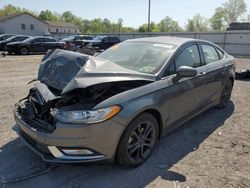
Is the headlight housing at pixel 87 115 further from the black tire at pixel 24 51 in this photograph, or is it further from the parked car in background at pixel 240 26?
the parked car in background at pixel 240 26

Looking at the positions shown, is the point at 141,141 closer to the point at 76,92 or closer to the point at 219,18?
the point at 76,92

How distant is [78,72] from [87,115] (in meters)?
0.73

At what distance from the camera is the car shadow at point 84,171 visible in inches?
120

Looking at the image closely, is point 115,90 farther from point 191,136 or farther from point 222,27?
point 222,27

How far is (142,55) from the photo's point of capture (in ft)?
13.5

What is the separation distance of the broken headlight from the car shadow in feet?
1.80

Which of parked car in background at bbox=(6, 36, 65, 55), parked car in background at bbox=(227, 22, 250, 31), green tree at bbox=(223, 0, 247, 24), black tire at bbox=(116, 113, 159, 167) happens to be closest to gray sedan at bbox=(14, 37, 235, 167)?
black tire at bbox=(116, 113, 159, 167)

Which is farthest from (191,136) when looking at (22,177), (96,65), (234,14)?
(234,14)

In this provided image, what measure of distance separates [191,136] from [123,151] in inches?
67.4

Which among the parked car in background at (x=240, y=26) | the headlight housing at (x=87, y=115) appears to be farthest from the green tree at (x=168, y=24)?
the headlight housing at (x=87, y=115)

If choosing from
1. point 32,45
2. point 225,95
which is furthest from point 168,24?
point 225,95

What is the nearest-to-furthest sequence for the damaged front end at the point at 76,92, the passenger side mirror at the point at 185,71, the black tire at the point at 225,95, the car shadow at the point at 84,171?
the damaged front end at the point at 76,92, the car shadow at the point at 84,171, the passenger side mirror at the point at 185,71, the black tire at the point at 225,95

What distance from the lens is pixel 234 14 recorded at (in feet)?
225

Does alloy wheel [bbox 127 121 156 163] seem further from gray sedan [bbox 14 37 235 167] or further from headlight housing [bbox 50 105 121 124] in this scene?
headlight housing [bbox 50 105 121 124]
